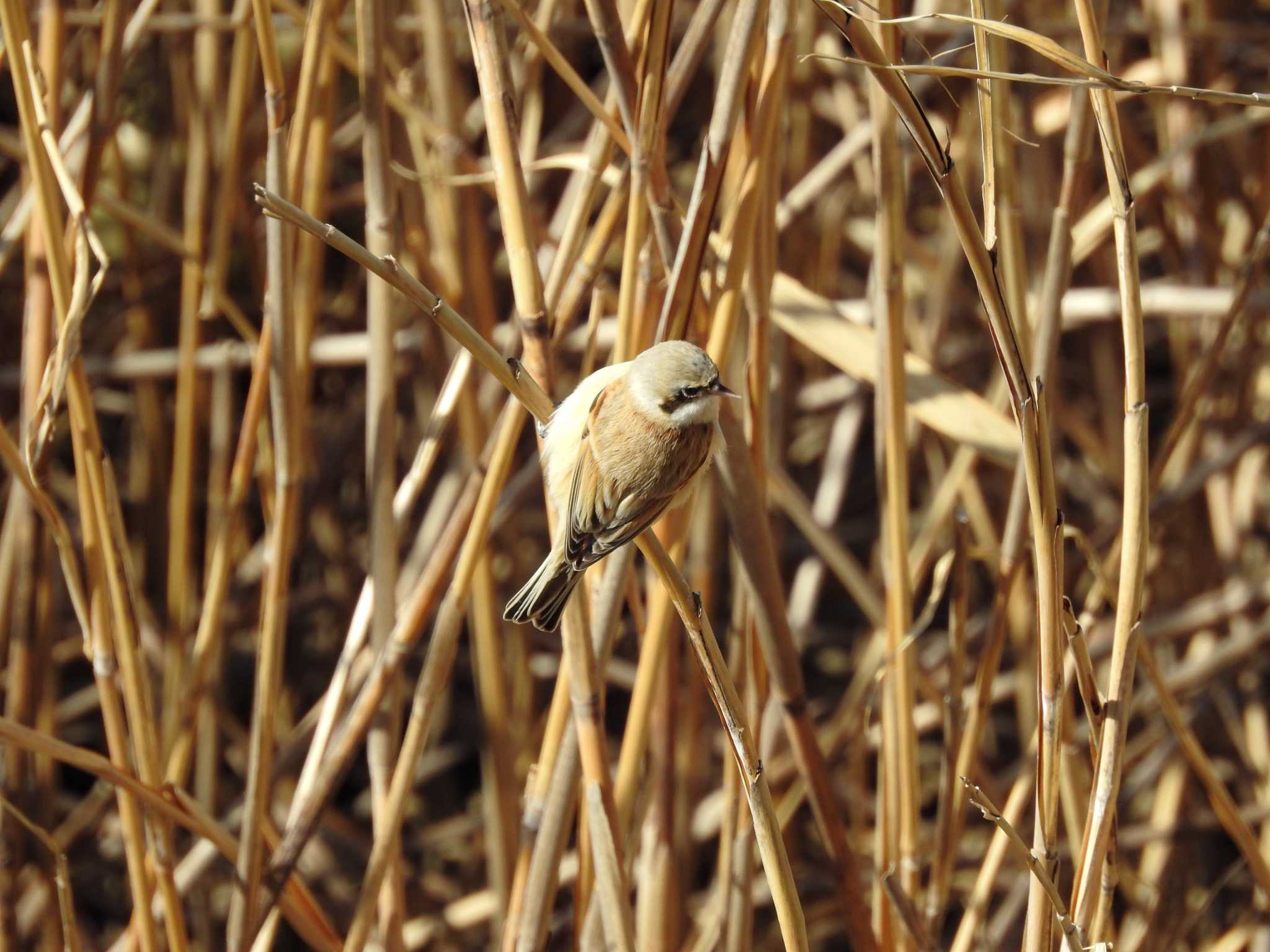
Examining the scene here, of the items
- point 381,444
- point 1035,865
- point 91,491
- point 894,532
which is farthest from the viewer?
point 381,444

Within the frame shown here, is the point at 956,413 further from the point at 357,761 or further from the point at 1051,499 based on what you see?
the point at 357,761

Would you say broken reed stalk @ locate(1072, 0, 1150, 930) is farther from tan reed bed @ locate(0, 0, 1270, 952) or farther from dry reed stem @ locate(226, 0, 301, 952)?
dry reed stem @ locate(226, 0, 301, 952)

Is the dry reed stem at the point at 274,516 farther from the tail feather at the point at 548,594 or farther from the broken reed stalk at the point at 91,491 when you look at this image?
the tail feather at the point at 548,594

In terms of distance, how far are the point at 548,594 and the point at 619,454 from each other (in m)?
0.23

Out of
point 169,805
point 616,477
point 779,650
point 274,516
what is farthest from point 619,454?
point 169,805

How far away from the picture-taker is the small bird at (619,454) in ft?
4.58

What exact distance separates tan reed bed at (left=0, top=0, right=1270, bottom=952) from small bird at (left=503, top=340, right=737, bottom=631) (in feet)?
0.14

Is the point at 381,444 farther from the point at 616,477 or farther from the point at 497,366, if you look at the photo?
the point at 497,366

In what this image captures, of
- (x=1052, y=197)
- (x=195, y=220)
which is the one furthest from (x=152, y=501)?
(x=1052, y=197)

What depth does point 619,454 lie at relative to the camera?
1.58m

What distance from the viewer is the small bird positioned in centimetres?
140

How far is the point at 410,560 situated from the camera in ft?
8.55

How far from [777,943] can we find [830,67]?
1941 mm

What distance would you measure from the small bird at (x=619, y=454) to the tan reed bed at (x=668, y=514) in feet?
→ 0.14
